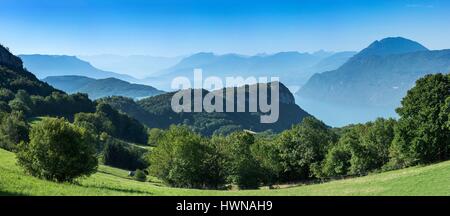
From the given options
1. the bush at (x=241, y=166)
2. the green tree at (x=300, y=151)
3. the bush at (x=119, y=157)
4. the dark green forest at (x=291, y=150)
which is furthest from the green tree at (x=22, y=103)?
the green tree at (x=300, y=151)

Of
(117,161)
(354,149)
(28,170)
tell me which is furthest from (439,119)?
(117,161)

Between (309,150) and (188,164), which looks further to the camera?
(309,150)

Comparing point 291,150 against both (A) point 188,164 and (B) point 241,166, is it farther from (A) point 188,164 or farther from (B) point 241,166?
(A) point 188,164

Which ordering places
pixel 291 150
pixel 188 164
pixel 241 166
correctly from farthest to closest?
pixel 291 150
pixel 241 166
pixel 188 164

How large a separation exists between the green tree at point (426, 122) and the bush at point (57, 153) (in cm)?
4663

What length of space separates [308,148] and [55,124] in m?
59.9

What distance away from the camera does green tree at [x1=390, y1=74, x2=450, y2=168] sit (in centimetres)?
6228

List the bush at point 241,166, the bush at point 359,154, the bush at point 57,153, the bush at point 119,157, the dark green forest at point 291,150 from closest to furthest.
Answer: the bush at point 57,153 → the dark green forest at point 291,150 → the bush at point 241,166 → the bush at point 359,154 → the bush at point 119,157

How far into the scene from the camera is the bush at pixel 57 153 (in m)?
34.6

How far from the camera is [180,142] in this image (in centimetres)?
7638

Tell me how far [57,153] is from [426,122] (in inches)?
1972

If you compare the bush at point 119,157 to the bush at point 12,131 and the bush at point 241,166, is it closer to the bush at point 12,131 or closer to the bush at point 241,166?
the bush at point 12,131

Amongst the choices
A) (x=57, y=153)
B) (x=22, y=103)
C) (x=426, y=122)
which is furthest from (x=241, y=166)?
(x=22, y=103)

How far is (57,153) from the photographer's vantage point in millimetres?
34875
